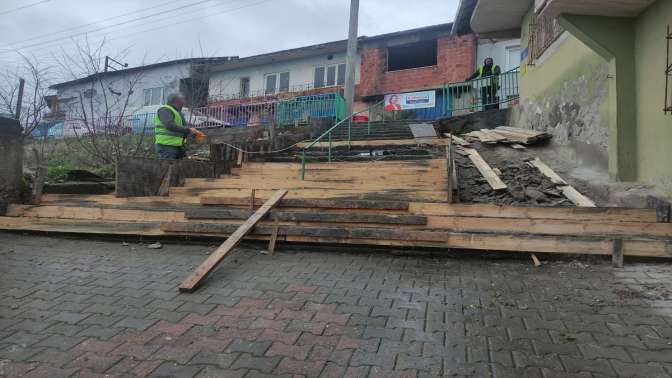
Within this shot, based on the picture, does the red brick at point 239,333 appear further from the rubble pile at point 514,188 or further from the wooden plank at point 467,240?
the rubble pile at point 514,188

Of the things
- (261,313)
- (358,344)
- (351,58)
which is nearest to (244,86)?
(351,58)

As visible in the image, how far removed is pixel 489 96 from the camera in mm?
12094

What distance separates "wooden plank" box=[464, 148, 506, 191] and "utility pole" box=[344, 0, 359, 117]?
7540 millimetres

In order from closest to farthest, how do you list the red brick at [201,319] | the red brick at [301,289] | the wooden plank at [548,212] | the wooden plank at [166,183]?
the red brick at [201,319]
the red brick at [301,289]
the wooden plank at [548,212]
the wooden plank at [166,183]

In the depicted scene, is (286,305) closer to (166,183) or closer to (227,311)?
(227,311)

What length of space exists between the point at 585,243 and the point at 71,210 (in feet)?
20.7

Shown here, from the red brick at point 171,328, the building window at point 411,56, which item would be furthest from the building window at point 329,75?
the red brick at point 171,328

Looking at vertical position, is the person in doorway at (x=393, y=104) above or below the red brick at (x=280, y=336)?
above

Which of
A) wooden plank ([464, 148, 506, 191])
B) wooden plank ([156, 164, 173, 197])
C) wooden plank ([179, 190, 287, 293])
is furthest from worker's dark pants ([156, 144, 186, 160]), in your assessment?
wooden plank ([464, 148, 506, 191])

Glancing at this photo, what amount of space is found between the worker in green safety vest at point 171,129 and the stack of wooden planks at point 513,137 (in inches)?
234

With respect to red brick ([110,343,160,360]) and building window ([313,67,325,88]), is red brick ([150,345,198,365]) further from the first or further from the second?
building window ([313,67,325,88])

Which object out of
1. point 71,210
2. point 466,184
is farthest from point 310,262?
point 71,210

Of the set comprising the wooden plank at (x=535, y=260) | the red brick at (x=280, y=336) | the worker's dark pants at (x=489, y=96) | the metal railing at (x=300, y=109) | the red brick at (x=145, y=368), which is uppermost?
the metal railing at (x=300, y=109)

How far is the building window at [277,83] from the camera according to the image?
25.1 m
